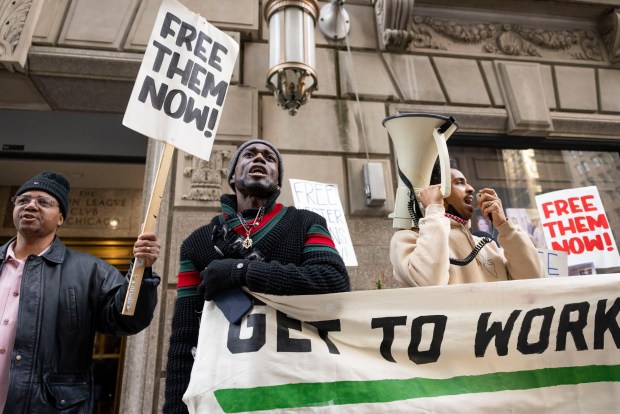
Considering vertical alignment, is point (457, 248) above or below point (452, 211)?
below

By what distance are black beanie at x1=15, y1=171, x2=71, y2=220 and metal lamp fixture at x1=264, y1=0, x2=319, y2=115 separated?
1.97 m

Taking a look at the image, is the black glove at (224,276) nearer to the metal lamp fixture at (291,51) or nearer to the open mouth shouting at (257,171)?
the open mouth shouting at (257,171)

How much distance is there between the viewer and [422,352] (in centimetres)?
→ 186

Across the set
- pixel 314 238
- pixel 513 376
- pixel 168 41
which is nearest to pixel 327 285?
pixel 314 238

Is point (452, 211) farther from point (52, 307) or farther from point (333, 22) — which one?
point (333, 22)

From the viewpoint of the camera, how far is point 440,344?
1.88 meters

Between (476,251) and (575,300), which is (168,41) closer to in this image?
(476,251)

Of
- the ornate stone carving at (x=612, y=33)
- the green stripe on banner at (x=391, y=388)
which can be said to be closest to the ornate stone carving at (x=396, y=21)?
the ornate stone carving at (x=612, y=33)

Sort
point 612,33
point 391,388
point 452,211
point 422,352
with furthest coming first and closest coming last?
point 612,33 < point 452,211 < point 422,352 < point 391,388

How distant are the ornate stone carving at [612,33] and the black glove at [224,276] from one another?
5.79m

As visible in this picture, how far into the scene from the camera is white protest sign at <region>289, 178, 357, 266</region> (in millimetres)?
3586

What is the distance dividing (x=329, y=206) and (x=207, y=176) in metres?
1.14

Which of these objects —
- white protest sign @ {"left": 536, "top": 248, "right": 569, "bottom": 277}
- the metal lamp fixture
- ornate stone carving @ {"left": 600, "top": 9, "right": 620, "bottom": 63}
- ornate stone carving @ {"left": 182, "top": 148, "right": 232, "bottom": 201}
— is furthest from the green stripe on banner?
ornate stone carving @ {"left": 600, "top": 9, "right": 620, "bottom": 63}

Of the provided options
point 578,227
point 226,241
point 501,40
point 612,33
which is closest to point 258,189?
point 226,241
